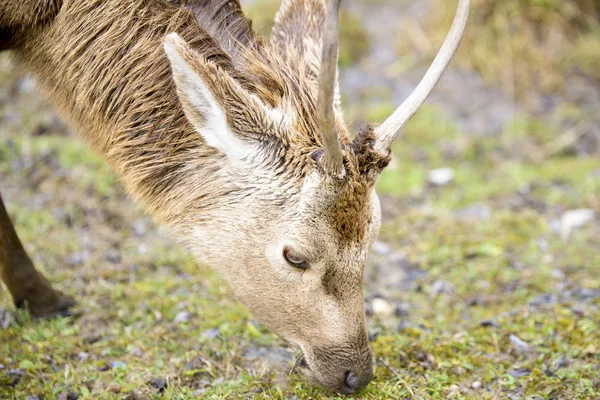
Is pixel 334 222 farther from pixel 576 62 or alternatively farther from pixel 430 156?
pixel 576 62

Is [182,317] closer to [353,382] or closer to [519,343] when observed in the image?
[353,382]

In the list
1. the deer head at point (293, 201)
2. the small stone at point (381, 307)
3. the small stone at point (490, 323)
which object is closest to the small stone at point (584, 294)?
the small stone at point (490, 323)

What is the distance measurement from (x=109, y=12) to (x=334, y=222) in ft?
6.10

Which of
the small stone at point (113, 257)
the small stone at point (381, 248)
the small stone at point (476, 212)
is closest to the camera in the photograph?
the small stone at point (113, 257)

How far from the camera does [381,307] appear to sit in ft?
16.8

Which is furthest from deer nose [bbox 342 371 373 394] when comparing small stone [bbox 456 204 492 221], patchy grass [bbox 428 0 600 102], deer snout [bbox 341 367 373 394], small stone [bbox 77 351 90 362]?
patchy grass [bbox 428 0 600 102]

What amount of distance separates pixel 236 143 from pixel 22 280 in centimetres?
184

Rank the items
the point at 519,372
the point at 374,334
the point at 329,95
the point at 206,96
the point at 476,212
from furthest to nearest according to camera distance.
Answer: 1. the point at 476,212
2. the point at 374,334
3. the point at 519,372
4. the point at 206,96
5. the point at 329,95

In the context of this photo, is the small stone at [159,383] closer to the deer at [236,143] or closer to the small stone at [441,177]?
the deer at [236,143]

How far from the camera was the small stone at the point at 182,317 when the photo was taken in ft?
15.6

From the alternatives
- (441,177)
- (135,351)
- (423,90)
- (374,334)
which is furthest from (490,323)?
(441,177)

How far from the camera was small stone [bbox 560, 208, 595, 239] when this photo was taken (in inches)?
251

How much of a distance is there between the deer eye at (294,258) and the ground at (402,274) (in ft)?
2.34

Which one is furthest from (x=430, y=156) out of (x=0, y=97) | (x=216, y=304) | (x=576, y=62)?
(x=0, y=97)
